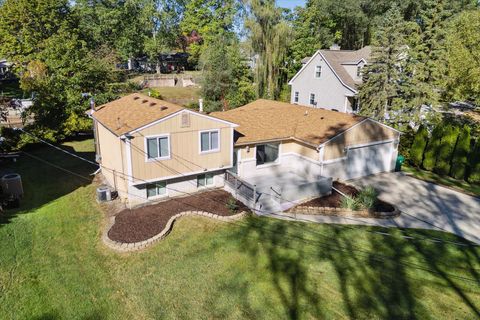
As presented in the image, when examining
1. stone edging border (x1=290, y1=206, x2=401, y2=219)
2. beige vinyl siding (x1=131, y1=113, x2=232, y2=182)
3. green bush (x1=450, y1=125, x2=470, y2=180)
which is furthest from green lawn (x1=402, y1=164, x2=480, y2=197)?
beige vinyl siding (x1=131, y1=113, x2=232, y2=182)

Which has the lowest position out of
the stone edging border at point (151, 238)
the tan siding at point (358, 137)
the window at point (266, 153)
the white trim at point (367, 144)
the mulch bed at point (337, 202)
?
the stone edging border at point (151, 238)

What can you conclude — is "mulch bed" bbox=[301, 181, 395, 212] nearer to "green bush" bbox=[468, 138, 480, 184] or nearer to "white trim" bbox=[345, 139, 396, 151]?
"white trim" bbox=[345, 139, 396, 151]

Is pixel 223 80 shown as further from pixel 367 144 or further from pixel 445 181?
pixel 445 181

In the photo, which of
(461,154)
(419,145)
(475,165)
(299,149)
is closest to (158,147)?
(299,149)

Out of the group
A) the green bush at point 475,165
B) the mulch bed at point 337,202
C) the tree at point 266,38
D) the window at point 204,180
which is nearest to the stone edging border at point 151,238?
the window at point 204,180

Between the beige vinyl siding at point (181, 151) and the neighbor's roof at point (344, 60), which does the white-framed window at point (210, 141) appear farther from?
the neighbor's roof at point (344, 60)

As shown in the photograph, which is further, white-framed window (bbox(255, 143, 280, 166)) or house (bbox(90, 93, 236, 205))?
white-framed window (bbox(255, 143, 280, 166))

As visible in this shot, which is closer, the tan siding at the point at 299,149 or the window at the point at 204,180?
the window at the point at 204,180
